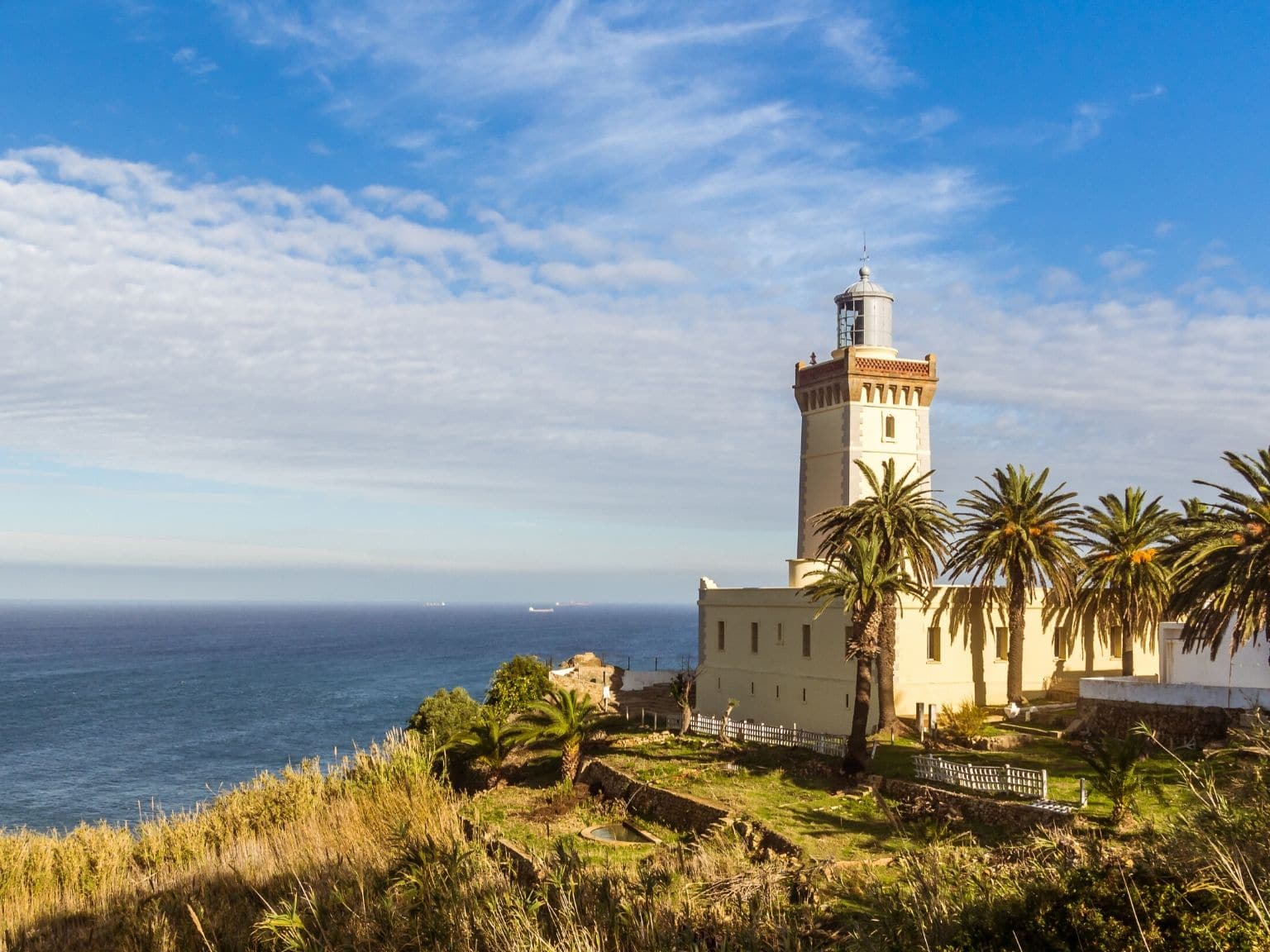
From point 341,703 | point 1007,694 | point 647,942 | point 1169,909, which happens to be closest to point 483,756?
point 1007,694

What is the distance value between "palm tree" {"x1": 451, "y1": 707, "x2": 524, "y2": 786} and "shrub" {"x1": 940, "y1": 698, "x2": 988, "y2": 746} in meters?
13.3

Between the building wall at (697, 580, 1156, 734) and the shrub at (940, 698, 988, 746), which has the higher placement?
the building wall at (697, 580, 1156, 734)

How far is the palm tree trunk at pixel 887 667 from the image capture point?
33500mm

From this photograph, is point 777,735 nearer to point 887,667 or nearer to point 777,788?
point 887,667

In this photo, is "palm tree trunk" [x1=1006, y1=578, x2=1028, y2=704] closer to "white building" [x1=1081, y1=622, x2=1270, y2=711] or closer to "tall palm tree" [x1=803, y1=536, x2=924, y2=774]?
"white building" [x1=1081, y1=622, x2=1270, y2=711]

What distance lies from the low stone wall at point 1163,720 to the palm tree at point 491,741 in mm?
17117

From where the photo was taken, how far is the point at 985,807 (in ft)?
76.6

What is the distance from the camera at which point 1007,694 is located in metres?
37.3

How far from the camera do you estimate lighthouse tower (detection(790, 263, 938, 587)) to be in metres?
43.3

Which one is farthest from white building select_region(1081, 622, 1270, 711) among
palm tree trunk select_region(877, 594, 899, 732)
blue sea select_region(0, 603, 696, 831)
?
blue sea select_region(0, 603, 696, 831)

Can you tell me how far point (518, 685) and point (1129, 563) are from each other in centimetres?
2774

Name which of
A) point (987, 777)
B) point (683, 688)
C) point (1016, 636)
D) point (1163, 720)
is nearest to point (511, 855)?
point (987, 777)

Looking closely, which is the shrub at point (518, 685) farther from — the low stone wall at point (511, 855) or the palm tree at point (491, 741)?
the low stone wall at point (511, 855)

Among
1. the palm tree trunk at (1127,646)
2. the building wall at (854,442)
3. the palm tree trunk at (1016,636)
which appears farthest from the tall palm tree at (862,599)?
the building wall at (854,442)
